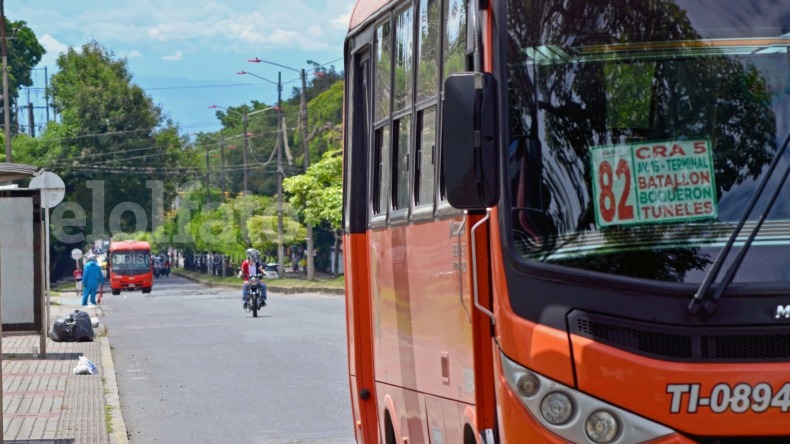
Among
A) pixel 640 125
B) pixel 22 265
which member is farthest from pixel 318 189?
pixel 640 125

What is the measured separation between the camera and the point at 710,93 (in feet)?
17.8

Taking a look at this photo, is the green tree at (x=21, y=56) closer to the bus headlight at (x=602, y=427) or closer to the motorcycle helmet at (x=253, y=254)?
the motorcycle helmet at (x=253, y=254)

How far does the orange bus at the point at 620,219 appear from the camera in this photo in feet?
16.6

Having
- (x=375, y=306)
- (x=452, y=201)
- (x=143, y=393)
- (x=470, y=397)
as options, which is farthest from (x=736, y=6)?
(x=143, y=393)

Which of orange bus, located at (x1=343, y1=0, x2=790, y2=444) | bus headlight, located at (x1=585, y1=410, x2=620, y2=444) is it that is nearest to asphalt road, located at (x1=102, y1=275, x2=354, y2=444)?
orange bus, located at (x1=343, y1=0, x2=790, y2=444)

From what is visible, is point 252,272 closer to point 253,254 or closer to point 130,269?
point 253,254

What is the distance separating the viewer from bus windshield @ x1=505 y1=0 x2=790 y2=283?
5.33 m

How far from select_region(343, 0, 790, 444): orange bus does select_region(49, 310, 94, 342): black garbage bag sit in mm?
20472

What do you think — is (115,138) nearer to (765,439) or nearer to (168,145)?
(168,145)

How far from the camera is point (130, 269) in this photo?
77375 millimetres

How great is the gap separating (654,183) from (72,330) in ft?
70.4

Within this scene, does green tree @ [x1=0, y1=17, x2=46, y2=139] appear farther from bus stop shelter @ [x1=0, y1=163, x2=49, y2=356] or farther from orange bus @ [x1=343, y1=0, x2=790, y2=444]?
orange bus @ [x1=343, y1=0, x2=790, y2=444]

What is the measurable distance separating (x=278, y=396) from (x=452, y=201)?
10.9m

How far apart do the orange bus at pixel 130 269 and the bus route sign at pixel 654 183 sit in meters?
71.6
